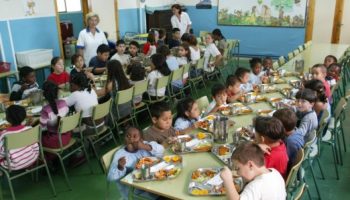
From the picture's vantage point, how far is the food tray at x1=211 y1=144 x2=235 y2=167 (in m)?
2.73

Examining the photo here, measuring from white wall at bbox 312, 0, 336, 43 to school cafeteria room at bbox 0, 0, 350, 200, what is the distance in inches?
94.7

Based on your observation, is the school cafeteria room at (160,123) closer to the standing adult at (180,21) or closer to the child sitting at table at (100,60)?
the child sitting at table at (100,60)

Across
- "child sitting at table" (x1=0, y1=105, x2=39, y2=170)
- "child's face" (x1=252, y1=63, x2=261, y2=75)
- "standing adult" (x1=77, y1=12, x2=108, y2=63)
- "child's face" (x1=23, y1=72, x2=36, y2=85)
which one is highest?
"standing adult" (x1=77, y1=12, x2=108, y2=63)

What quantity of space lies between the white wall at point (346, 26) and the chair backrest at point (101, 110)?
27.4 feet

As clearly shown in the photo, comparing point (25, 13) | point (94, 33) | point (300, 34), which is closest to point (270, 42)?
point (300, 34)

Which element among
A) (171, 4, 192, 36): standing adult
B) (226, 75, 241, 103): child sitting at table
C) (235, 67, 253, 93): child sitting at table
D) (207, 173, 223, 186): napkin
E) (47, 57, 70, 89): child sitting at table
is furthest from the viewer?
(171, 4, 192, 36): standing adult

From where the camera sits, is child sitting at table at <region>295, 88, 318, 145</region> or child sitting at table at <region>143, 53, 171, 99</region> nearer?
child sitting at table at <region>295, 88, 318, 145</region>

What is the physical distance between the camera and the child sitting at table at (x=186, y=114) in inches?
141

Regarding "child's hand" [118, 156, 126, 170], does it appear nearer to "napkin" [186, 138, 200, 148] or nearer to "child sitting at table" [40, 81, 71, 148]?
"napkin" [186, 138, 200, 148]

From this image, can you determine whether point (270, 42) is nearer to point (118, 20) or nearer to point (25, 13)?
point (118, 20)

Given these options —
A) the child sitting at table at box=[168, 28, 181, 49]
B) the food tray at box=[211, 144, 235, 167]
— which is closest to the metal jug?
the food tray at box=[211, 144, 235, 167]

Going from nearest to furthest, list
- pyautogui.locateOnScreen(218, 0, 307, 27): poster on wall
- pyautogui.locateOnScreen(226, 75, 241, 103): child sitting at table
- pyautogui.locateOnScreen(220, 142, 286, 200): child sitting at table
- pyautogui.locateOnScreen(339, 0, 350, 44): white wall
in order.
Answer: pyautogui.locateOnScreen(220, 142, 286, 200): child sitting at table < pyautogui.locateOnScreen(226, 75, 241, 103): child sitting at table < pyautogui.locateOnScreen(339, 0, 350, 44): white wall < pyautogui.locateOnScreen(218, 0, 307, 27): poster on wall

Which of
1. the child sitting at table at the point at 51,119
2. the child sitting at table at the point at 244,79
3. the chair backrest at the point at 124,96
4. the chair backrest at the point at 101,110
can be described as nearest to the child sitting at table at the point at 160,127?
the chair backrest at the point at 101,110

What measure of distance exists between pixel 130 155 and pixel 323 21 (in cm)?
908
